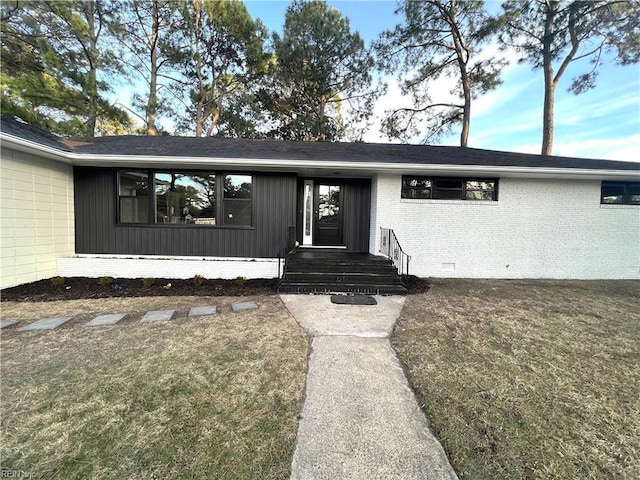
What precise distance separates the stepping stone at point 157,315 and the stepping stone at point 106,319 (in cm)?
34

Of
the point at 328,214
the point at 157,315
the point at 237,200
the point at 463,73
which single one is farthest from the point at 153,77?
the point at 463,73

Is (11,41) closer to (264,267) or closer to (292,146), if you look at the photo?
(292,146)

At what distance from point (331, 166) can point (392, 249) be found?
2592mm

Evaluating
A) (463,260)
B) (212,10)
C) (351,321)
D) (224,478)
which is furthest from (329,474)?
(212,10)

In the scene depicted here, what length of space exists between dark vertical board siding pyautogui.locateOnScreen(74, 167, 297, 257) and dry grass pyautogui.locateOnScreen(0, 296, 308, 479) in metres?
3.27

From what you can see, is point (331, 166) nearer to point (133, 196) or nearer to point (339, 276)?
point (339, 276)

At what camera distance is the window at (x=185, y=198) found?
22.0 feet

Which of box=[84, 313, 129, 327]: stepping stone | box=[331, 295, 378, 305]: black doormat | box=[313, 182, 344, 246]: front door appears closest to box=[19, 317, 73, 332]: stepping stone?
box=[84, 313, 129, 327]: stepping stone

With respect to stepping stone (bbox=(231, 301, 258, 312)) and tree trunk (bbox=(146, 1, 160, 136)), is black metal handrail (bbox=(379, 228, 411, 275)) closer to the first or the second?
stepping stone (bbox=(231, 301, 258, 312))

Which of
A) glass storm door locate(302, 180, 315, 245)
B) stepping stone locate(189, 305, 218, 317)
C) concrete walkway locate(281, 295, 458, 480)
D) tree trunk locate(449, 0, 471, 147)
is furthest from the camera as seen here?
tree trunk locate(449, 0, 471, 147)

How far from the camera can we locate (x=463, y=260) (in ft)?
23.3

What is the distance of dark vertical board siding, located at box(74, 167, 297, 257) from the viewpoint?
6652mm

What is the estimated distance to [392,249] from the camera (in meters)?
6.73

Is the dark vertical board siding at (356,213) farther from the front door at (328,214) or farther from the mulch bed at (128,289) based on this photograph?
the mulch bed at (128,289)
